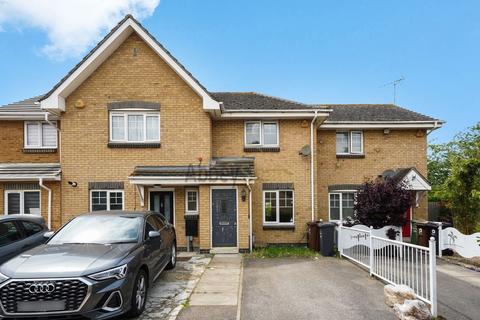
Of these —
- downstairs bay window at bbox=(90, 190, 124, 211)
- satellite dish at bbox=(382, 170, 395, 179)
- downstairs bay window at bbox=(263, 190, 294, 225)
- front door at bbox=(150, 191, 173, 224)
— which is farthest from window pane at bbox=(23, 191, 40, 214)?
satellite dish at bbox=(382, 170, 395, 179)

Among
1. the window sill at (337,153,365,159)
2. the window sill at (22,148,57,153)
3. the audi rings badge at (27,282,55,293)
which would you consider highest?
the window sill at (22,148,57,153)

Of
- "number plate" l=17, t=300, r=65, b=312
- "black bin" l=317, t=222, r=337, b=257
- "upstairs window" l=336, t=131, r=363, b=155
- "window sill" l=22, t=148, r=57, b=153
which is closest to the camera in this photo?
"number plate" l=17, t=300, r=65, b=312

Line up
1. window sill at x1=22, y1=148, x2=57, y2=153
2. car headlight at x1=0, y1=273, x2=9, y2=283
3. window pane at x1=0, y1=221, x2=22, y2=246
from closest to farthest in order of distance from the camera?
car headlight at x1=0, y1=273, x2=9, y2=283
window pane at x1=0, y1=221, x2=22, y2=246
window sill at x1=22, y1=148, x2=57, y2=153

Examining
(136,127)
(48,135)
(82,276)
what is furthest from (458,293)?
(48,135)

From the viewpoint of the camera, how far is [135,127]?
12.4 m

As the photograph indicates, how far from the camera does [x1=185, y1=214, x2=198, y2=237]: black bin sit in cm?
1208

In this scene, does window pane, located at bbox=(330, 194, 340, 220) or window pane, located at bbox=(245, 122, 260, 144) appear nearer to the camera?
window pane, located at bbox=(245, 122, 260, 144)

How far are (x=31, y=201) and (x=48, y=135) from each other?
2793mm

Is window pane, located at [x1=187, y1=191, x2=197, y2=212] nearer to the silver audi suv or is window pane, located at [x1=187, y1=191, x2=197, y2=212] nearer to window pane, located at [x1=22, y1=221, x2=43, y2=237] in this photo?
window pane, located at [x1=22, y1=221, x2=43, y2=237]

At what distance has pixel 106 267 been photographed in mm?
5098

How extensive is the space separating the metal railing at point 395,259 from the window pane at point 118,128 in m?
8.81

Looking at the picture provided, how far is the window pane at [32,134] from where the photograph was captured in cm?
1336

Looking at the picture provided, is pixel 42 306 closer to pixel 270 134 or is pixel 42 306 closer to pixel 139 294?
pixel 139 294

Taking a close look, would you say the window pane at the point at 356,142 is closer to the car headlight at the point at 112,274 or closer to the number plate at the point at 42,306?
the car headlight at the point at 112,274
